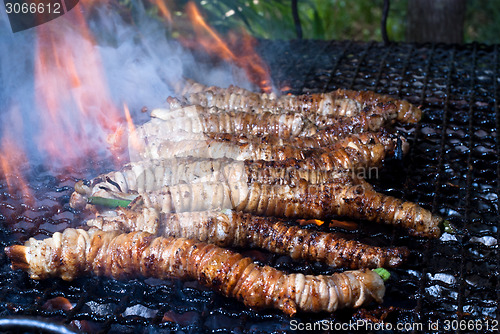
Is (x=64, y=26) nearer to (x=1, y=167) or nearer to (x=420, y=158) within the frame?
(x=1, y=167)

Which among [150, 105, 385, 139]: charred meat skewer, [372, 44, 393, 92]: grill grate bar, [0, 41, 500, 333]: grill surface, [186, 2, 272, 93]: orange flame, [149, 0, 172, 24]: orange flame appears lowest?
[0, 41, 500, 333]: grill surface

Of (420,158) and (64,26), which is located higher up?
(64,26)

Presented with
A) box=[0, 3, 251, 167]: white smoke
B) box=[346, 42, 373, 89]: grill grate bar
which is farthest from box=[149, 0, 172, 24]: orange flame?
box=[346, 42, 373, 89]: grill grate bar

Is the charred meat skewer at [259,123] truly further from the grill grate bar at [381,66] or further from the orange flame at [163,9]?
the orange flame at [163,9]

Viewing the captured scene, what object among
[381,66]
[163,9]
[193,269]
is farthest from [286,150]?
[163,9]

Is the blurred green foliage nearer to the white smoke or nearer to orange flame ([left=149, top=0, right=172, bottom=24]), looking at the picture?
orange flame ([left=149, top=0, right=172, bottom=24])

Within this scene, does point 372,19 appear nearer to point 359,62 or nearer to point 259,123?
point 359,62

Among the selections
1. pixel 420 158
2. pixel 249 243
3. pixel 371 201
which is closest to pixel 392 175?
pixel 420 158
